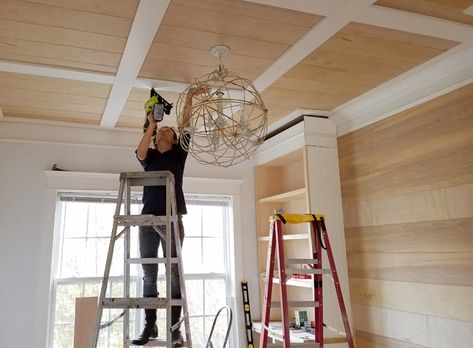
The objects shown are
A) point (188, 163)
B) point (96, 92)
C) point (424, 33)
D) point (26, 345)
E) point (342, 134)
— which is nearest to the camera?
point (424, 33)

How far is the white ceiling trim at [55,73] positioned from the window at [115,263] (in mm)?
1205

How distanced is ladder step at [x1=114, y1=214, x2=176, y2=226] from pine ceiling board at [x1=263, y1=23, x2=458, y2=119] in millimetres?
1202

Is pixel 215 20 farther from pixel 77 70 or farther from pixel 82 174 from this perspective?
pixel 82 174

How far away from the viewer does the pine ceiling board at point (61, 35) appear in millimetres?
1688

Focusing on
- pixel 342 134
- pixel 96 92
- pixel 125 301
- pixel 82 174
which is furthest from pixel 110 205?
pixel 342 134

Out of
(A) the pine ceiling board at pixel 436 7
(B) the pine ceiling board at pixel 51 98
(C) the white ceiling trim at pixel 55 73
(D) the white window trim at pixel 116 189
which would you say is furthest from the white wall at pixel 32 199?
(A) the pine ceiling board at pixel 436 7

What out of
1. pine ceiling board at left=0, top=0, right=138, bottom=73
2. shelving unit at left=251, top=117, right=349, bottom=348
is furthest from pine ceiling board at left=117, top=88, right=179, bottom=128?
shelving unit at left=251, top=117, right=349, bottom=348

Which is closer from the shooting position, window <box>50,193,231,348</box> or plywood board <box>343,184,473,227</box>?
plywood board <box>343,184,473,227</box>

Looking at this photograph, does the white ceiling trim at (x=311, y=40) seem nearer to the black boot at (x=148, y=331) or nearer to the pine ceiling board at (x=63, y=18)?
the pine ceiling board at (x=63, y=18)

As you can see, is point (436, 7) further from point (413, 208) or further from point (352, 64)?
point (413, 208)

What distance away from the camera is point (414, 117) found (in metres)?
2.41

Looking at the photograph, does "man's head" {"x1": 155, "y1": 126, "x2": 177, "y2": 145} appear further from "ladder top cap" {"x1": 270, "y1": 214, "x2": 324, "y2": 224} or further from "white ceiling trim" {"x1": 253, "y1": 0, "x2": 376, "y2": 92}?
"ladder top cap" {"x1": 270, "y1": 214, "x2": 324, "y2": 224}

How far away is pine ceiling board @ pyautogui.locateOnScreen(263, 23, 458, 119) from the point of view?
1959 millimetres

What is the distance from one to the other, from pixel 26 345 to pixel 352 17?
3071mm
